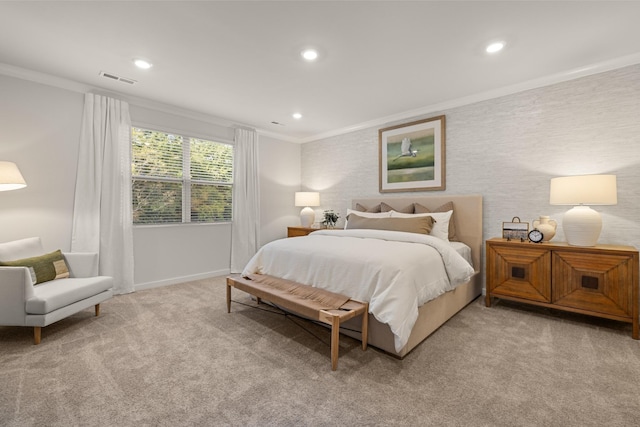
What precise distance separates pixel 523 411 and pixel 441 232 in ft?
7.02

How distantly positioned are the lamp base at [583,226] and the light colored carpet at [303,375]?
31.5 inches

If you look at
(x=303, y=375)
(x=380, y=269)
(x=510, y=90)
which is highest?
(x=510, y=90)

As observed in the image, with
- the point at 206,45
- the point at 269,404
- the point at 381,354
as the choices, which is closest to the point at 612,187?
the point at 381,354

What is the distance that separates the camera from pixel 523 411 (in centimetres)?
153

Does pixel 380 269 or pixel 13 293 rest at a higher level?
pixel 380 269

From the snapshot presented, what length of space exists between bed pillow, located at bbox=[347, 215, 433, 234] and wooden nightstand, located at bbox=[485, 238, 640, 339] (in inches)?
26.7

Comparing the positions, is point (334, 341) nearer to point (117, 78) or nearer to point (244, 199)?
point (244, 199)

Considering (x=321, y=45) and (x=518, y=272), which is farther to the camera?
(x=518, y=272)

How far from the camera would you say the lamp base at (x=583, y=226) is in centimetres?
263

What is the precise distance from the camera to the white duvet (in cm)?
199

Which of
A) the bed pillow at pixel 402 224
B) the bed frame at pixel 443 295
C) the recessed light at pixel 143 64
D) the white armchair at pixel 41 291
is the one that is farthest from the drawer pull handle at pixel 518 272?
the recessed light at pixel 143 64

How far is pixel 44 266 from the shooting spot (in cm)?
262

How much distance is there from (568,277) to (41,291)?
471 cm

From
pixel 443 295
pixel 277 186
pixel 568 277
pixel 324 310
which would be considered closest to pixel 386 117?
pixel 277 186
